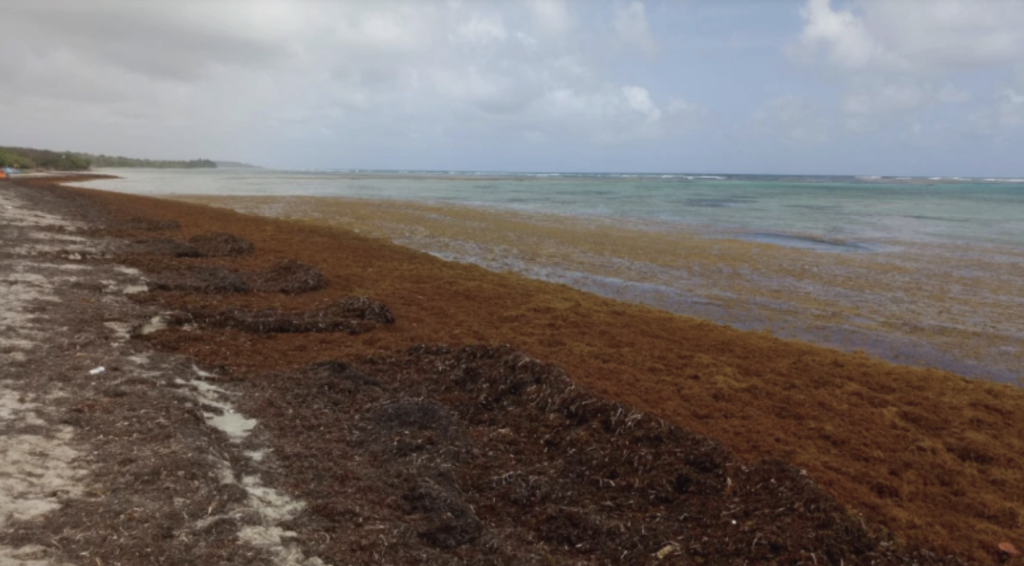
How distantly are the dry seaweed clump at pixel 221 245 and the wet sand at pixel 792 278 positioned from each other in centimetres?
535

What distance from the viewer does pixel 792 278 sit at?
46.5 ft

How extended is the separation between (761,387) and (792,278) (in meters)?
8.54

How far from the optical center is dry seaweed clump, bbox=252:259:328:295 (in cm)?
1048

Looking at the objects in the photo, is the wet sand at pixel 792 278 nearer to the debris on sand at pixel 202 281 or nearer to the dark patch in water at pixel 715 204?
the debris on sand at pixel 202 281

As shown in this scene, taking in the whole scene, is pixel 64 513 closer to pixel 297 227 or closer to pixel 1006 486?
pixel 1006 486

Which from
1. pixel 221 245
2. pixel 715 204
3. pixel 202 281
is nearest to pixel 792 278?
pixel 202 281

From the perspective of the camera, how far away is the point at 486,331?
8.41 m

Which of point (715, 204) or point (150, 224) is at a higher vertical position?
point (715, 204)

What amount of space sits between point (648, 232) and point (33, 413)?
2059cm

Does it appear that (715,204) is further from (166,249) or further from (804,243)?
(166,249)

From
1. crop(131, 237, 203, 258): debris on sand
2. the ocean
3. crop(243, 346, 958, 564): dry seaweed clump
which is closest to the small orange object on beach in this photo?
crop(243, 346, 958, 564): dry seaweed clump

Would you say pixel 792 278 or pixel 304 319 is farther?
pixel 792 278

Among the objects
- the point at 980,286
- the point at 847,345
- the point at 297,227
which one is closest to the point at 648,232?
the point at 980,286

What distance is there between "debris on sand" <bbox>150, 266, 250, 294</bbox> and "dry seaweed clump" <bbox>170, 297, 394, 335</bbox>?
168 centimetres
